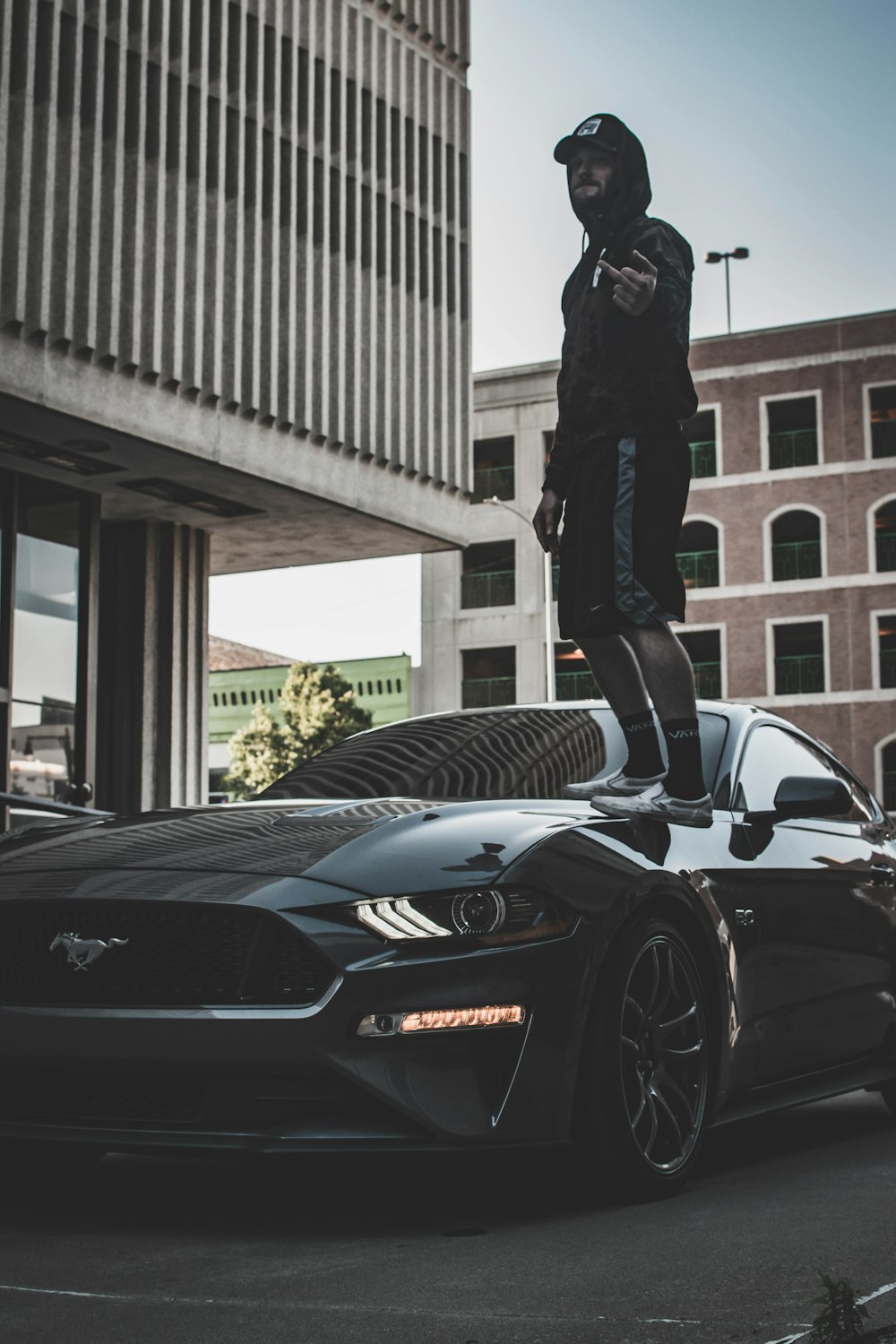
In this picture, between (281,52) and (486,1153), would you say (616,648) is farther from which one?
(281,52)

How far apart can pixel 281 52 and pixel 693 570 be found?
95.1 ft

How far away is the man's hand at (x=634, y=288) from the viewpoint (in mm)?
5051

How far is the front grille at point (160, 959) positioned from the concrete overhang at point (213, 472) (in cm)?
1227

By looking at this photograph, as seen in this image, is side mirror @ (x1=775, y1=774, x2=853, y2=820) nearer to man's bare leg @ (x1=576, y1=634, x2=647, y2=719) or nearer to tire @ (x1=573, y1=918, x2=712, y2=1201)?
man's bare leg @ (x1=576, y1=634, x2=647, y2=719)

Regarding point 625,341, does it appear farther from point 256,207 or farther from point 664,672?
point 256,207

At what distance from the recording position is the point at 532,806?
14.8 ft

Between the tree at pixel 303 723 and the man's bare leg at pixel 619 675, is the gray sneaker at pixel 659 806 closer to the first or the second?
the man's bare leg at pixel 619 675

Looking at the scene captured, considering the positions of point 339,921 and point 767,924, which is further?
point 767,924

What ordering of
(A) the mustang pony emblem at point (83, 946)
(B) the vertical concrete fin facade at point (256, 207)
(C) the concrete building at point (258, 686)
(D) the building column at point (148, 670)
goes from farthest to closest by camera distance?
1. (C) the concrete building at point (258, 686)
2. (D) the building column at point (148, 670)
3. (B) the vertical concrete fin facade at point (256, 207)
4. (A) the mustang pony emblem at point (83, 946)

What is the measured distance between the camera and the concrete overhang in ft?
53.9

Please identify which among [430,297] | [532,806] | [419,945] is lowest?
[419,945]

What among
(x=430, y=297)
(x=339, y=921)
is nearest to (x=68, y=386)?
(x=430, y=297)

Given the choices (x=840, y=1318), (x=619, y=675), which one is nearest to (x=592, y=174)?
(x=619, y=675)

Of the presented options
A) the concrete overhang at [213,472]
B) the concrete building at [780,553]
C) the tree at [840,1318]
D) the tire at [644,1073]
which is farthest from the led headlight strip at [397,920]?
the concrete building at [780,553]
